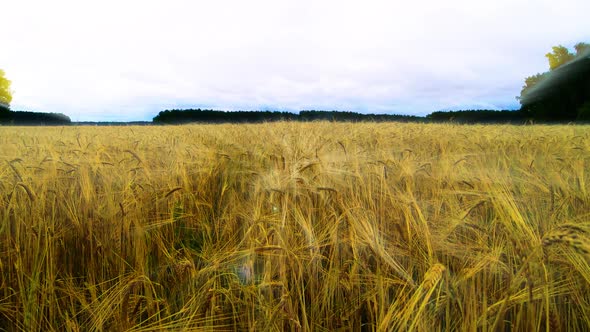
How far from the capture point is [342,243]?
1.27m

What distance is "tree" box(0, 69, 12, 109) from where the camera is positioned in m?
29.2

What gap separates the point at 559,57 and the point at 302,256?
3474 centimetres

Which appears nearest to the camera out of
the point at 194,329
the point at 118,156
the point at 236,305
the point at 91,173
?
the point at 194,329

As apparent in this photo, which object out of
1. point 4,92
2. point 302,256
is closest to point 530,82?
point 302,256

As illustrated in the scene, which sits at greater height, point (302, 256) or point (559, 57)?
point (559, 57)

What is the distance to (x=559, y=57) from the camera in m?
27.4

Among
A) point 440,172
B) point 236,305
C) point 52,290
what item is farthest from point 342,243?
point 440,172

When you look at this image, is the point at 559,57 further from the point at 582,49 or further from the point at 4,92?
the point at 4,92

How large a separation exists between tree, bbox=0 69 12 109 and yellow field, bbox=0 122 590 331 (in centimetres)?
3562

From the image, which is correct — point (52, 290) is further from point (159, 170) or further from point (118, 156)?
point (118, 156)

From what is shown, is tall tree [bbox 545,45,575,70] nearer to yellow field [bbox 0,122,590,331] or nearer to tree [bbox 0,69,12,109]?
yellow field [bbox 0,122,590,331]

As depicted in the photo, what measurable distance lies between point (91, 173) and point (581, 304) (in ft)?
7.70

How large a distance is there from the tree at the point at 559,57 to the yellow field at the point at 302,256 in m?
32.4

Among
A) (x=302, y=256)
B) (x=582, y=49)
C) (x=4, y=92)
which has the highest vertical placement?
(x=582, y=49)
